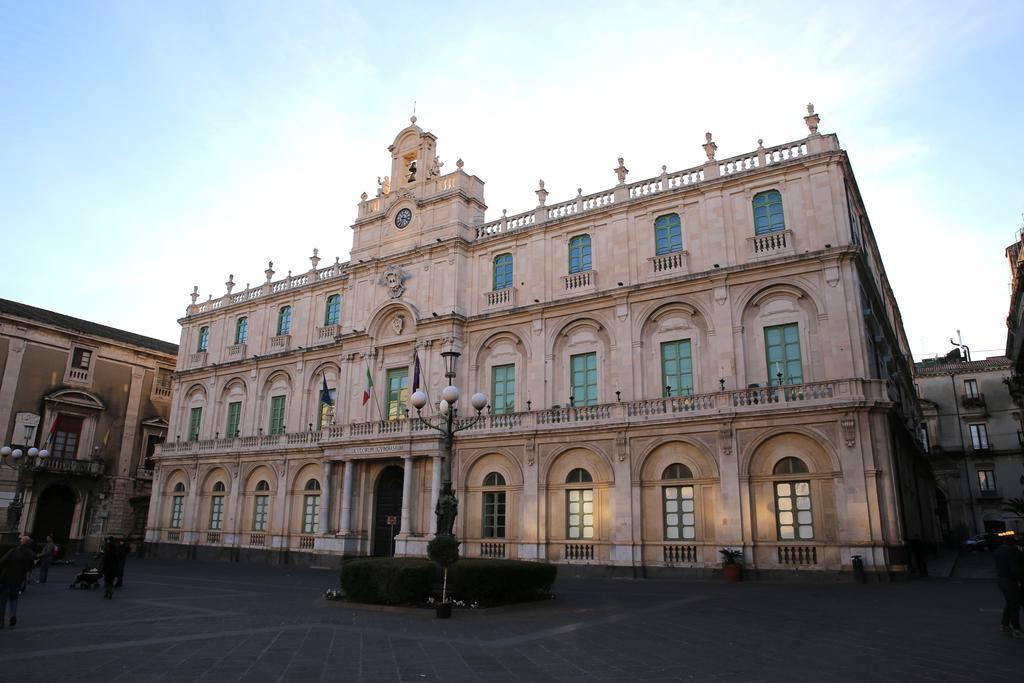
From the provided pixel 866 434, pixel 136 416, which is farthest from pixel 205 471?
pixel 866 434

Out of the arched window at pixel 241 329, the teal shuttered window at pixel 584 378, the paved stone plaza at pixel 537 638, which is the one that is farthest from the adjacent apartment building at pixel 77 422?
the teal shuttered window at pixel 584 378

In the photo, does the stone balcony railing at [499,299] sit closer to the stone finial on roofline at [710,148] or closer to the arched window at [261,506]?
the stone finial on roofline at [710,148]

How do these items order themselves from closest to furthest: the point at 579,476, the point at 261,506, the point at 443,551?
1. the point at 443,551
2. the point at 579,476
3. the point at 261,506

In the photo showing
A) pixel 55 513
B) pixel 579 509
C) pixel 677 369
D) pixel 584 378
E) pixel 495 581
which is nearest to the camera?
pixel 495 581

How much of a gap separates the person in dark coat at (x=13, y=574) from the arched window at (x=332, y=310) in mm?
25582

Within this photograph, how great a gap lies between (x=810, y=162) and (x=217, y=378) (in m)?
34.0

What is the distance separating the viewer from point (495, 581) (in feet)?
51.1

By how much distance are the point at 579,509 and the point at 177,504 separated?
26.8 meters

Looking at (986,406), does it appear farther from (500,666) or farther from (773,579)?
(500,666)

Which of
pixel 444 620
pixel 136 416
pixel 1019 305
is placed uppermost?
pixel 1019 305

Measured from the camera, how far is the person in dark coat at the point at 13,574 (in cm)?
1223

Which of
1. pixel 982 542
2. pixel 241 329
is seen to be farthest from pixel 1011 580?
pixel 982 542

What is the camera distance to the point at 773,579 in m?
22.0

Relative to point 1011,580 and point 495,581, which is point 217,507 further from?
point 1011,580
